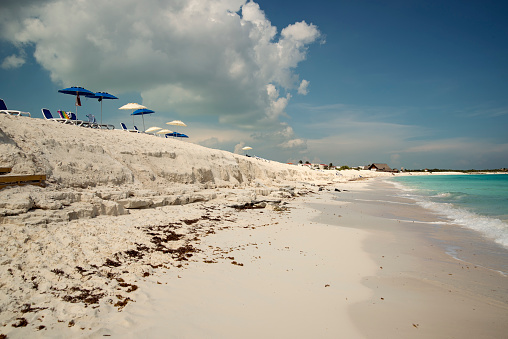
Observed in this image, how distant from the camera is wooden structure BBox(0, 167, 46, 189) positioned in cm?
798

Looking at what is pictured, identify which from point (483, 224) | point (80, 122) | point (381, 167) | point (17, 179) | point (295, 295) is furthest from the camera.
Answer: point (381, 167)

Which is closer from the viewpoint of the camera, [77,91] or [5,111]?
[5,111]

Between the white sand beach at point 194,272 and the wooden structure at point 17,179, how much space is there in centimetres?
34

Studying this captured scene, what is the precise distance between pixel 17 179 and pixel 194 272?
7319 mm

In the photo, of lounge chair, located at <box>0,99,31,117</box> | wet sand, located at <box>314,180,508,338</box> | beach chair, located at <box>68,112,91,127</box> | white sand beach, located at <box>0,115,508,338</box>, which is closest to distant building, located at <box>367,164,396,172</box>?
wet sand, located at <box>314,180,508,338</box>

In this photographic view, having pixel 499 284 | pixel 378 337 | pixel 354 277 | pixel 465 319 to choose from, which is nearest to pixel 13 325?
pixel 378 337

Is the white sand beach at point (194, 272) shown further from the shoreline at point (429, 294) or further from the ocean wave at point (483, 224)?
the ocean wave at point (483, 224)

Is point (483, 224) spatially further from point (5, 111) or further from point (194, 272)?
point (5, 111)

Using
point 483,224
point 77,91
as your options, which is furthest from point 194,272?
point 77,91

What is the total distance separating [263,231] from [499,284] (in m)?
6.98

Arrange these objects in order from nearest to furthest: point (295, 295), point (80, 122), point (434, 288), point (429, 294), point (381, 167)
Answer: point (295, 295) < point (429, 294) < point (434, 288) < point (80, 122) < point (381, 167)

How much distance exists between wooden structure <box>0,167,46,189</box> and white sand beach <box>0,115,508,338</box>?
34cm

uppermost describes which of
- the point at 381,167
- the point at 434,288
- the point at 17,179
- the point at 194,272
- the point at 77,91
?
the point at 77,91

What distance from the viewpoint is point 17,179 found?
8.41m
